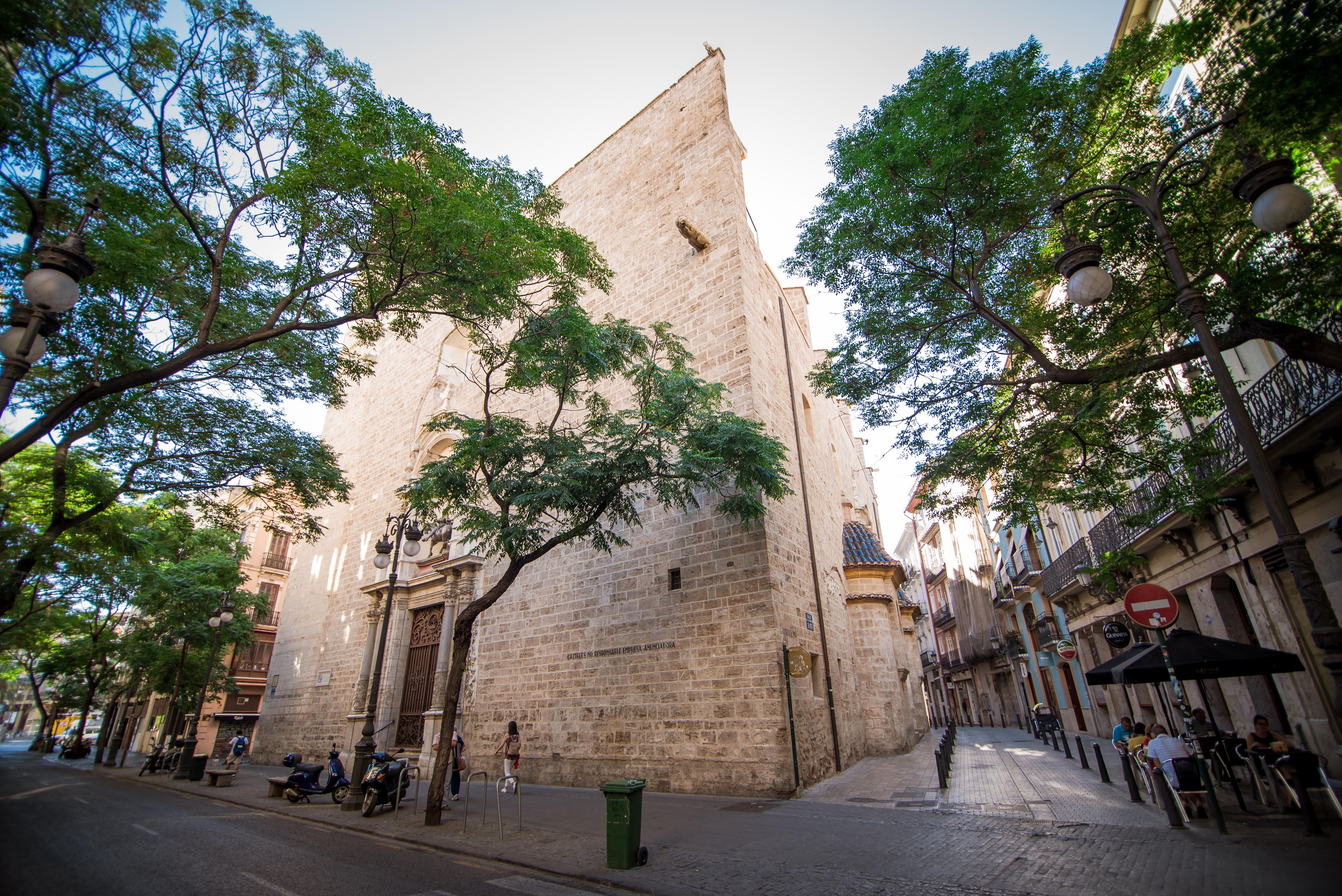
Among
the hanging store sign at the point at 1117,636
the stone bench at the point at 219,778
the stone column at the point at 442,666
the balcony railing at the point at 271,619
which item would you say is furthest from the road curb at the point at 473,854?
the balcony railing at the point at 271,619

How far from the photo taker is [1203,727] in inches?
323

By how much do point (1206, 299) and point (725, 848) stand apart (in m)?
7.56

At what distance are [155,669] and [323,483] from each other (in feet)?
55.8

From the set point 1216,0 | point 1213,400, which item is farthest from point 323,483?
point 1213,400

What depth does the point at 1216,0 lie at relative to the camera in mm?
4988

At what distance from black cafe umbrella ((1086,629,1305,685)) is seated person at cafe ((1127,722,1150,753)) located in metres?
1.17

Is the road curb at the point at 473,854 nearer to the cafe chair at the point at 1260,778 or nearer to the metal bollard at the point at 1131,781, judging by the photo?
the metal bollard at the point at 1131,781

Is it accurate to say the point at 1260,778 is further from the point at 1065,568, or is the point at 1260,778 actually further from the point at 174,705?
the point at 174,705

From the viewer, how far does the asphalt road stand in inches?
202

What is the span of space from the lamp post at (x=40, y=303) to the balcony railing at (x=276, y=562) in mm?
31248

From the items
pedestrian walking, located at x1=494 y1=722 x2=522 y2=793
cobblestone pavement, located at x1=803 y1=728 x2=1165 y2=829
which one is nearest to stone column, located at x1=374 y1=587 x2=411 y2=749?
pedestrian walking, located at x1=494 y1=722 x2=522 y2=793

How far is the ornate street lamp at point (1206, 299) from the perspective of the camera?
12.3 feet

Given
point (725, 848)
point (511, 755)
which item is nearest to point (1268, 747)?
point (725, 848)

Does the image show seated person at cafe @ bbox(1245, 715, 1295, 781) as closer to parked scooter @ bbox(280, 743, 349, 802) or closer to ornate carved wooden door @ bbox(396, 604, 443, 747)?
parked scooter @ bbox(280, 743, 349, 802)
